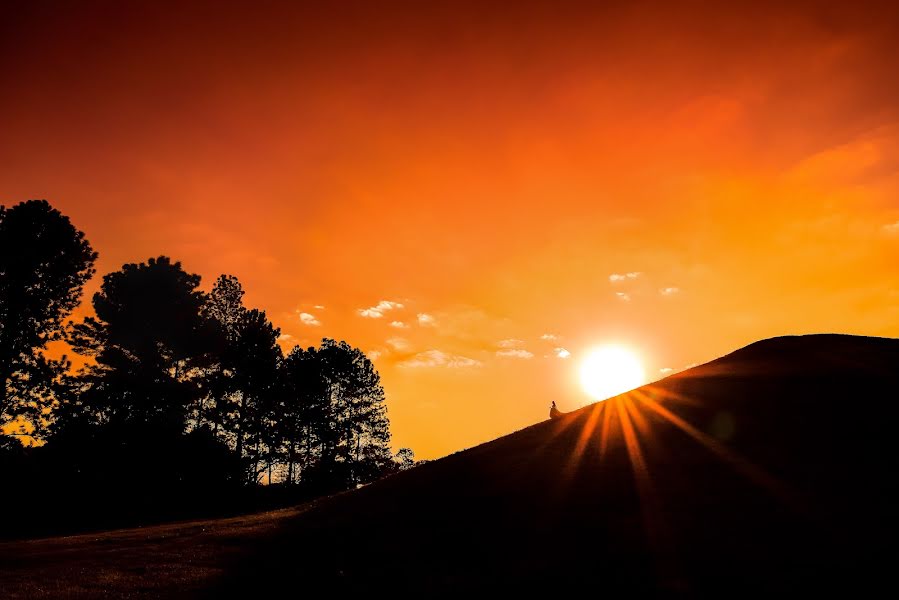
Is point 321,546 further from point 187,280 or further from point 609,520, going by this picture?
point 187,280

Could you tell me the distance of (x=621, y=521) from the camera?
17359mm

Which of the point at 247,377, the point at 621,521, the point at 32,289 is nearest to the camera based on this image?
the point at 621,521

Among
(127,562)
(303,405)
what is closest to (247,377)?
(303,405)

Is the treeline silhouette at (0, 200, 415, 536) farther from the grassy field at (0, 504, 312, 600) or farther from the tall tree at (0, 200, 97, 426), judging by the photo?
the grassy field at (0, 504, 312, 600)

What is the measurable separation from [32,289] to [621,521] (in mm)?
39391

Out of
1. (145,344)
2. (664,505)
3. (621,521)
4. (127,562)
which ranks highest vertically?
(145,344)

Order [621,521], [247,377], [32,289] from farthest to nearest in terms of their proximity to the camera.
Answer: [247,377]
[32,289]
[621,521]

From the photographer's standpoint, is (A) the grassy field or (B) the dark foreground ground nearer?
(B) the dark foreground ground

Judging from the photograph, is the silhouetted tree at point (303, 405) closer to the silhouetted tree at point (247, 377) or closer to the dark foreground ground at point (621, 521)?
the silhouetted tree at point (247, 377)

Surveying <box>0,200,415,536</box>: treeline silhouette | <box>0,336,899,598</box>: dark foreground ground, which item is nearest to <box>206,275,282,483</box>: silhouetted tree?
<box>0,200,415,536</box>: treeline silhouette

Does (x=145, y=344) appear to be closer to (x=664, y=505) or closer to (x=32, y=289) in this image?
(x=32, y=289)

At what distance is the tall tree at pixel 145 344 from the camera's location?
39.3 meters

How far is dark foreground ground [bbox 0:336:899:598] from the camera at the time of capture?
14078 mm

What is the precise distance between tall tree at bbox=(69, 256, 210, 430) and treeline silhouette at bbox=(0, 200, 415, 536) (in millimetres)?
92
